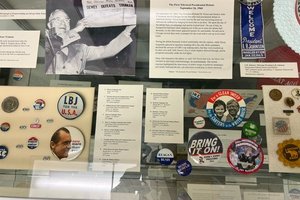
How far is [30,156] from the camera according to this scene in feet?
2.36

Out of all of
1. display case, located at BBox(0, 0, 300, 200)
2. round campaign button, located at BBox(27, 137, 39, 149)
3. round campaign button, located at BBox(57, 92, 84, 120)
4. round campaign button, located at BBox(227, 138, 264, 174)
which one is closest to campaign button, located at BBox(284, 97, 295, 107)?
display case, located at BBox(0, 0, 300, 200)

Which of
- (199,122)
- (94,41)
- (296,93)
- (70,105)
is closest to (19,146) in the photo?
(70,105)

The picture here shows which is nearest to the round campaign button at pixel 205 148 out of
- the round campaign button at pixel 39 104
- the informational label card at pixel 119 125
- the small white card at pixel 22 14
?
the informational label card at pixel 119 125

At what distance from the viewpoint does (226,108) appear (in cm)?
73

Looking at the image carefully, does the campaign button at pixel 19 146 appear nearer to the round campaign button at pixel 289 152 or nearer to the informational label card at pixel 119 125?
the informational label card at pixel 119 125

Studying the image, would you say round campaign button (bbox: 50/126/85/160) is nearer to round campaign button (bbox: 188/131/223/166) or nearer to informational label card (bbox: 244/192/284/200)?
round campaign button (bbox: 188/131/223/166)

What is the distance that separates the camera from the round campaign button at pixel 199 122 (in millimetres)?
725

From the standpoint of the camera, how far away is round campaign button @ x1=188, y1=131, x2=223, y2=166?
71cm

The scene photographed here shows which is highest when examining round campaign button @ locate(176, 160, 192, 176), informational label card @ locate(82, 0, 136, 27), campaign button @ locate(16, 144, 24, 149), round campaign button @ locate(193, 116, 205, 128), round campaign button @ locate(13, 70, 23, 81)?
informational label card @ locate(82, 0, 136, 27)

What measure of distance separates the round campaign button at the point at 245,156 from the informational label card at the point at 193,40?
0.51 feet

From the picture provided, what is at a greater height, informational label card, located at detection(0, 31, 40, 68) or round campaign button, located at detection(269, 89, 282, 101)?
informational label card, located at detection(0, 31, 40, 68)

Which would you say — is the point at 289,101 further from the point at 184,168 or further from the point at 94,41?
the point at 94,41

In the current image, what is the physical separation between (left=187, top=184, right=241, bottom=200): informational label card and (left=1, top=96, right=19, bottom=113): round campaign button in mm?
436

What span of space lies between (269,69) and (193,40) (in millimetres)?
187
